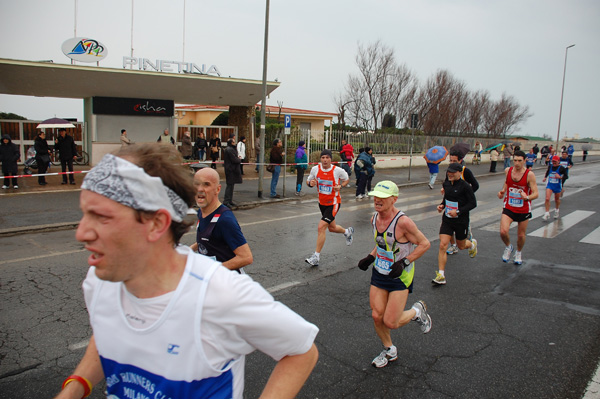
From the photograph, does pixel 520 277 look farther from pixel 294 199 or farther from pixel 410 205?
pixel 294 199

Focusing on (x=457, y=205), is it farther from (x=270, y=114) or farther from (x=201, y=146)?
(x=270, y=114)

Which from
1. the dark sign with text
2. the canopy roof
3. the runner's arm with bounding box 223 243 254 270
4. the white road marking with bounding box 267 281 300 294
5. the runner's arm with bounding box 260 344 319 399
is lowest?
the white road marking with bounding box 267 281 300 294

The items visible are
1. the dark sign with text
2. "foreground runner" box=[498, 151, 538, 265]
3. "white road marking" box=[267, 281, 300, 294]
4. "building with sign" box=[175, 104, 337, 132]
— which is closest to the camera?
"white road marking" box=[267, 281, 300, 294]

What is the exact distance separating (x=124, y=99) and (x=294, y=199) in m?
12.1

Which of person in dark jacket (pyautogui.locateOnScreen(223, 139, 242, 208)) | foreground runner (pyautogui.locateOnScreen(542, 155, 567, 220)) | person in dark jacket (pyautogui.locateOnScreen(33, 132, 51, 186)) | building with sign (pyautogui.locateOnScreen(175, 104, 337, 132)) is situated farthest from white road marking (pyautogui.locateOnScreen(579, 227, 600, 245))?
building with sign (pyautogui.locateOnScreen(175, 104, 337, 132))

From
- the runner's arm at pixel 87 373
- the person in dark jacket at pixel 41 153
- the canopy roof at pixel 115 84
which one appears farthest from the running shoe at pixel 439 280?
the canopy roof at pixel 115 84

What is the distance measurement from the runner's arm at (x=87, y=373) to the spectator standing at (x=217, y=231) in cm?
192

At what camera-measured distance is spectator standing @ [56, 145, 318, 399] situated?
1.30 m

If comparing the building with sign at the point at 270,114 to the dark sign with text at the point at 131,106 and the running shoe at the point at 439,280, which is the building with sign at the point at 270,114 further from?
the running shoe at the point at 439,280

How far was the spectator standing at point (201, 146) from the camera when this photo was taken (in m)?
23.0

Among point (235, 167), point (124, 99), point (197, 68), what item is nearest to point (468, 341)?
point (235, 167)

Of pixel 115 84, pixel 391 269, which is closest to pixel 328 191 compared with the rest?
pixel 391 269

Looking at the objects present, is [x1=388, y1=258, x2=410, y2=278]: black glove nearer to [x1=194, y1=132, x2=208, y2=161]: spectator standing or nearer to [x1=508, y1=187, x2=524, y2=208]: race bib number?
[x1=508, y1=187, x2=524, y2=208]: race bib number

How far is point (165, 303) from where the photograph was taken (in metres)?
1.36
